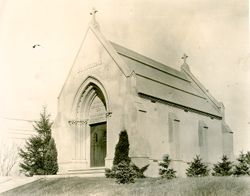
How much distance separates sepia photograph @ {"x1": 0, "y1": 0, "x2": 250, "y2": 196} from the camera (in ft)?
48.9

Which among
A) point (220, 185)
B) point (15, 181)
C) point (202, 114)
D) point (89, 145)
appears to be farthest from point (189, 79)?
point (220, 185)

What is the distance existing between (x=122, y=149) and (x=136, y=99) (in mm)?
3124

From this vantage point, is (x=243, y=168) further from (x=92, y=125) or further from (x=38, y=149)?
(x=38, y=149)

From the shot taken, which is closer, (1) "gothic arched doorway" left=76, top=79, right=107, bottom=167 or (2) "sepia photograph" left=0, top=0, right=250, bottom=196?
(2) "sepia photograph" left=0, top=0, right=250, bottom=196

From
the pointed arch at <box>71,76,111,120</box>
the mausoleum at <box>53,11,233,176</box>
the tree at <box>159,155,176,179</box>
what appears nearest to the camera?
the tree at <box>159,155,176,179</box>

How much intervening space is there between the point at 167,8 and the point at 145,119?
9097 millimetres

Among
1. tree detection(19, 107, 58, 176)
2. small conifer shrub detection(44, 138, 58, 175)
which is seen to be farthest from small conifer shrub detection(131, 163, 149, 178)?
tree detection(19, 107, 58, 176)

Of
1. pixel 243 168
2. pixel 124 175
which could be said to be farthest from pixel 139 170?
pixel 243 168

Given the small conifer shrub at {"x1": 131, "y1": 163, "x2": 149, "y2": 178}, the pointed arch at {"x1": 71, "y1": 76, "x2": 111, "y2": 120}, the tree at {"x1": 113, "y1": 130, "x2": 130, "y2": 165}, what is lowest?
the small conifer shrub at {"x1": 131, "y1": 163, "x2": 149, "y2": 178}

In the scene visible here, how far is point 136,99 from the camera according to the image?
22.1 m

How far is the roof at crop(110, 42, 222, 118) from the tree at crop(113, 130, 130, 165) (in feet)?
9.79

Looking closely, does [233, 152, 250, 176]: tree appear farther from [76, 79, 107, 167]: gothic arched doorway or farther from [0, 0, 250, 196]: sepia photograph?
[76, 79, 107, 167]: gothic arched doorway

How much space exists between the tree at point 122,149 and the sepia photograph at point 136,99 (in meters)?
0.06

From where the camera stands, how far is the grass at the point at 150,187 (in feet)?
39.0
